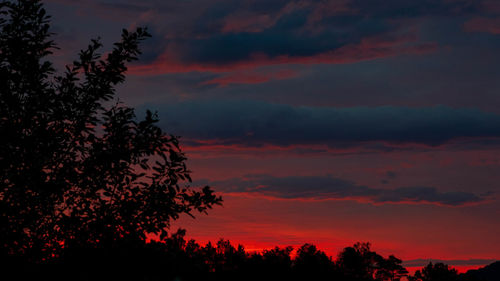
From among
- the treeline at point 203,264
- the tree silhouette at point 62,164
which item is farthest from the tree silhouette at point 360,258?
the tree silhouette at point 62,164

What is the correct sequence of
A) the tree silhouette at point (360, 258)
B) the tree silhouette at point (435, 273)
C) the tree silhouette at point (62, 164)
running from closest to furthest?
1. the tree silhouette at point (62, 164)
2. the tree silhouette at point (435, 273)
3. the tree silhouette at point (360, 258)

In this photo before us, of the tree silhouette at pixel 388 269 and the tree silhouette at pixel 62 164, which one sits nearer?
the tree silhouette at pixel 62 164

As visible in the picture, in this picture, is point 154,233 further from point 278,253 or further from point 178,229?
point 278,253

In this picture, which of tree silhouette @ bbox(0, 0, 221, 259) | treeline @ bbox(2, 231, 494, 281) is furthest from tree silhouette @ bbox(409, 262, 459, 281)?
tree silhouette @ bbox(0, 0, 221, 259)

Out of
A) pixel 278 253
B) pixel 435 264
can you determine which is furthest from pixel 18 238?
pixel 435 264

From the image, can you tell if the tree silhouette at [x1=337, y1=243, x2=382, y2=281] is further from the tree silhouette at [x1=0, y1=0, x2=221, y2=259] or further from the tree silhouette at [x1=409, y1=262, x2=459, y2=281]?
the tree silhouette at [x1=0, y1=0, x2=221, y2=259]

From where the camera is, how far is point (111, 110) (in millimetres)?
18016

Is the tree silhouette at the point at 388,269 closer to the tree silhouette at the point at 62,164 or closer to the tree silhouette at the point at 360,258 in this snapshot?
the tree silhouette at the point at 360,258

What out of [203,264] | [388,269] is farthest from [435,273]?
[203,264]

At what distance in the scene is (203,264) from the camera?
67.8ft

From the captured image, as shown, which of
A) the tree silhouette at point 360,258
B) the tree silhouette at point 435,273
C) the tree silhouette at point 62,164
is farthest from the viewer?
the tree silhouette at point 360,258

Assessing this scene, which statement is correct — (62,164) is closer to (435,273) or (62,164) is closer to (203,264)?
(203,264)

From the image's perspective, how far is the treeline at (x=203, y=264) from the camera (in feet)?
57.7

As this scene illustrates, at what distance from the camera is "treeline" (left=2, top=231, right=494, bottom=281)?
17.6m
